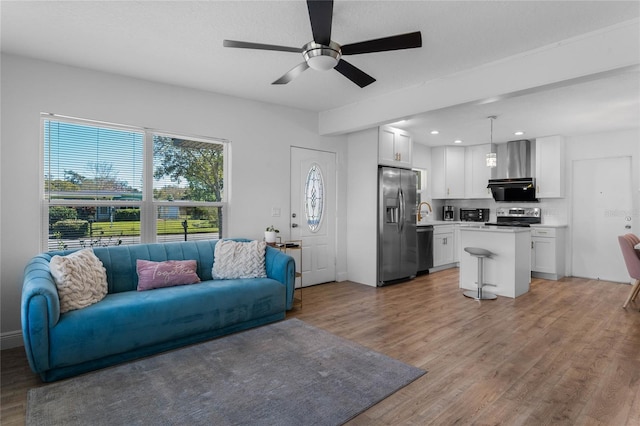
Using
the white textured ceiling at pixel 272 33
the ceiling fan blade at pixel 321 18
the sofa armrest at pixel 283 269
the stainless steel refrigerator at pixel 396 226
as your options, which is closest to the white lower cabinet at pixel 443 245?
the stainless steel refrigerator at pixel 396 226

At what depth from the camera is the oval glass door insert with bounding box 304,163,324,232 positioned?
17.4 feet

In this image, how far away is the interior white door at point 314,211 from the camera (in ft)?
17.0

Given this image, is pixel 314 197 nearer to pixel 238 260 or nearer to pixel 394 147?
pixel 394 147

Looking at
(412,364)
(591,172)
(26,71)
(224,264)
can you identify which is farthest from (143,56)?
(591,172)

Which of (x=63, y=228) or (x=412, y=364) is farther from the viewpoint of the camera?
(x=63, y=228)

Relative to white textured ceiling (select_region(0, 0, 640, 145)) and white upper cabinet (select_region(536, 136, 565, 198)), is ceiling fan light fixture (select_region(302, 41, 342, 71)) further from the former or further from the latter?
white upper cabinet (select_region(536, 136, 565, 198))

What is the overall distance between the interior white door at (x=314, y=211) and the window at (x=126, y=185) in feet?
3.78

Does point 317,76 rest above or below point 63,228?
above

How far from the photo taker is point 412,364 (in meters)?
2.74

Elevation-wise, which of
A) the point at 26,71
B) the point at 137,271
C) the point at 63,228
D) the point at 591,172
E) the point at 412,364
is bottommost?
the point at 412,364

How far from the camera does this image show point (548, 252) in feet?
19.4

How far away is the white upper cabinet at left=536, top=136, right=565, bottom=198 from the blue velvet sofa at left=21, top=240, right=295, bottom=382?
511 cm

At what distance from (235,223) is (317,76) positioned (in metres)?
2.10

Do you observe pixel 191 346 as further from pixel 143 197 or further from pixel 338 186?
pixel 338 186
